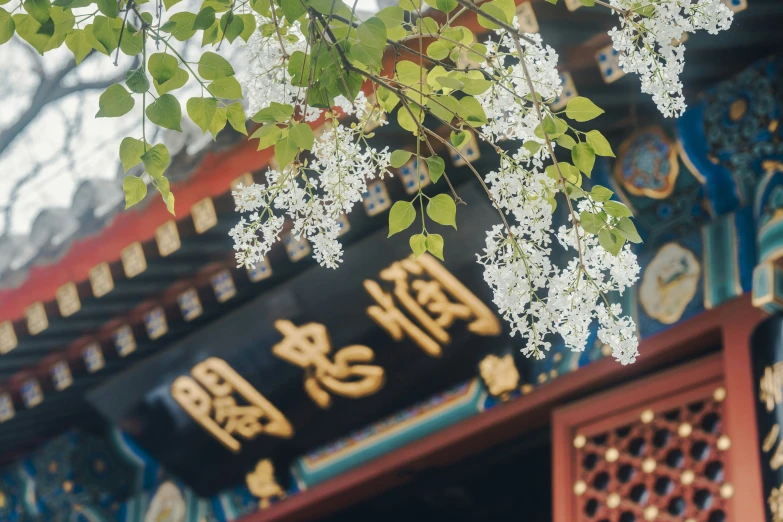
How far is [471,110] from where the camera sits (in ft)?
5.17

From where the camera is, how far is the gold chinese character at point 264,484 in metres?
4.49

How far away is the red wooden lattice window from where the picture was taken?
10.1ft

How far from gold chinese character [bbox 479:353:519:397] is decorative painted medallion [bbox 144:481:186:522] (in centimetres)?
194

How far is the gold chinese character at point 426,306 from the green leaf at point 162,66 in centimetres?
208

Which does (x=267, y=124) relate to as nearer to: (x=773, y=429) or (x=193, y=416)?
(x=773, y=429)

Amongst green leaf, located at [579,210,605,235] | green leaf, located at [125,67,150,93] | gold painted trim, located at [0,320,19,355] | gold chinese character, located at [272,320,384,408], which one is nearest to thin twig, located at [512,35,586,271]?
green leaf, located at [579,210,605,235]

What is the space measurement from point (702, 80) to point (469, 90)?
1725 mm

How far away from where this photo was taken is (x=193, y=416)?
4.46 meters

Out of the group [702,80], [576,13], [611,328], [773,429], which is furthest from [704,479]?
[611,328]

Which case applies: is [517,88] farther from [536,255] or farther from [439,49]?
[536,255]

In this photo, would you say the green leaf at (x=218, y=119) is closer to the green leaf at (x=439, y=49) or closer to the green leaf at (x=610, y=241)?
the green leaf at (x=439, y=49)

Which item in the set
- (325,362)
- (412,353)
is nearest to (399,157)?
(412,353)

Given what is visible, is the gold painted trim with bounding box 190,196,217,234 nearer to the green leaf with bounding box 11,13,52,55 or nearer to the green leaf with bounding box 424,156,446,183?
the green leaf with bounding box 11,13,52,55

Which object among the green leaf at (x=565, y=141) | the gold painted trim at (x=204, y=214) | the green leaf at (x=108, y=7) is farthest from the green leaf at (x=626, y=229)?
the gold painted trim at (x=204, y=214)
